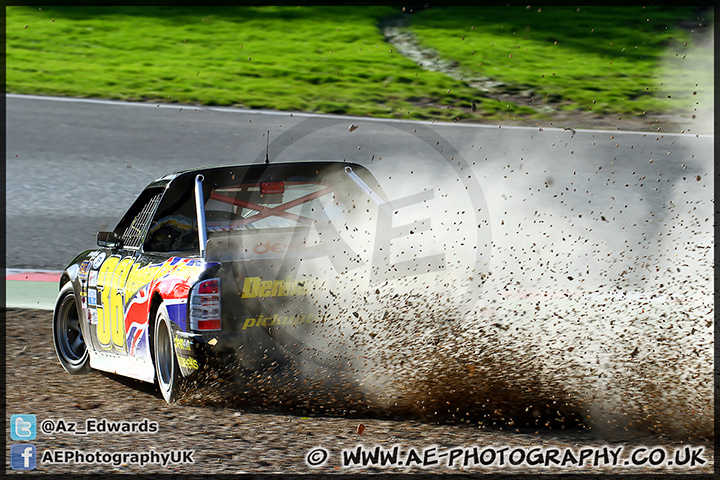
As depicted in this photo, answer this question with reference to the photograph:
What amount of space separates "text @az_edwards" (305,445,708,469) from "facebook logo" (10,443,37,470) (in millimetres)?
1297

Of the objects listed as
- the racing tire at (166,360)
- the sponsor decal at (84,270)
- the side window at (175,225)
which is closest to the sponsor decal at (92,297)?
the sponsor decal at (84,270)

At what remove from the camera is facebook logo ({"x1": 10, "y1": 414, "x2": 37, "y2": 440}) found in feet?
13.8

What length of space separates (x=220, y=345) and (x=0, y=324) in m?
3.05

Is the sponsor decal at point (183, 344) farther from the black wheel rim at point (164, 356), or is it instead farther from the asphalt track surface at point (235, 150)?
the asphalt track surface at point (235, 150)

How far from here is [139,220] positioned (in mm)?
5492

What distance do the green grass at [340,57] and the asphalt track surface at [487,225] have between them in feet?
2.59

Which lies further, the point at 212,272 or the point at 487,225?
the point at 487,225

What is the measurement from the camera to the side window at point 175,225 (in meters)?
5.12

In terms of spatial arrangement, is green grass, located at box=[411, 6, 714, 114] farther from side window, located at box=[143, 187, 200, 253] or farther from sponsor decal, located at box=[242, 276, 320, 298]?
sponsor decal, located at box=[242, 276, 320, 298]

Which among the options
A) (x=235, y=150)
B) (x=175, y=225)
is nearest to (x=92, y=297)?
(x=175, y=225)

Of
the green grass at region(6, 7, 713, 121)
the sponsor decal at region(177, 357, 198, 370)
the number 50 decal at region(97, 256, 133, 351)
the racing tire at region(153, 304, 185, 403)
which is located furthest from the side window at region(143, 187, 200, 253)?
the green grass at region(6, 7, 713, 121)

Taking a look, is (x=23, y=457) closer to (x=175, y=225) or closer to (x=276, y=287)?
(x=276, y=287)

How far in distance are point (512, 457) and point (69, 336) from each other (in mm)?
3469

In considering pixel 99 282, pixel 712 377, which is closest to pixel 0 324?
pixel 99 282
